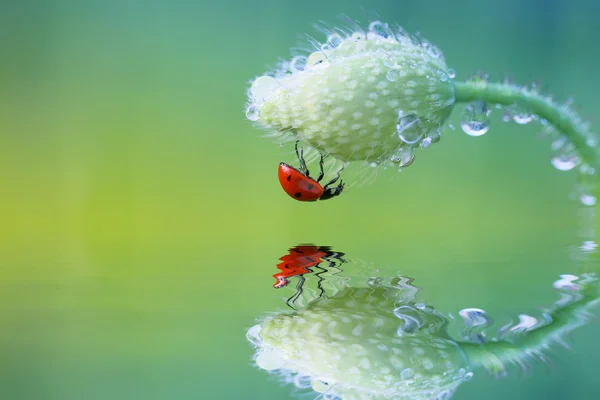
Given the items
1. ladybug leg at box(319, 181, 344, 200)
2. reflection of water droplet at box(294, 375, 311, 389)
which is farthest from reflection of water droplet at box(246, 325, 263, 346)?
ladybug leg at box(319, 181, 344, 200)

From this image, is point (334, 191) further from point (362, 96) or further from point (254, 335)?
point (254, 335)

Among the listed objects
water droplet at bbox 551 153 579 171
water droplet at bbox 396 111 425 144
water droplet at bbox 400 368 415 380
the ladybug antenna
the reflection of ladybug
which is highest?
the ladybug antenna

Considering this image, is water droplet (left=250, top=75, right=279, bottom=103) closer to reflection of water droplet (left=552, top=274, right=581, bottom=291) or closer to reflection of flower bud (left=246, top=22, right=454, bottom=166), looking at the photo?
reflection of flower bud (left=246, top=22, right=454, bottom=166)

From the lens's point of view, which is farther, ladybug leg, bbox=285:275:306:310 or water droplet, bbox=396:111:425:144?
water droplet, bbox=396:111:425:144

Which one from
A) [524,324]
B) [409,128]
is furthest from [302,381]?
[409,128]

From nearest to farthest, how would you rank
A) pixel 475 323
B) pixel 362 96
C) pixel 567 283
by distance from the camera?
pixel 475 323 → pixel 567 283 → pixel 362 96
